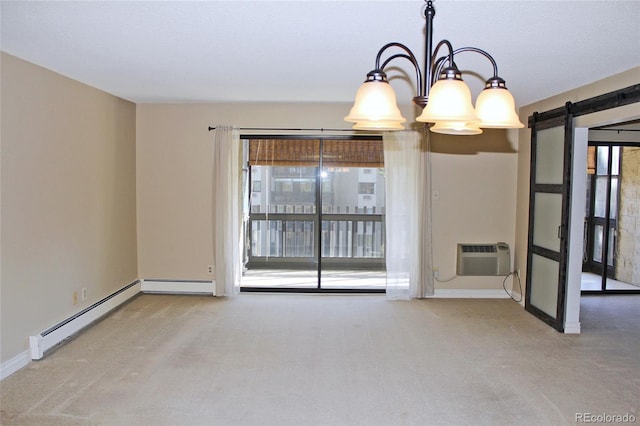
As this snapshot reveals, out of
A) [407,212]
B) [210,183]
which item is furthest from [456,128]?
[210,183]

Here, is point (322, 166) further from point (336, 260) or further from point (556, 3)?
point (556, 3)

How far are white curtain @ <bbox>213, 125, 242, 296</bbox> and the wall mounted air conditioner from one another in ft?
9.26

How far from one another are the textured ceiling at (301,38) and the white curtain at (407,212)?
51.4 inches

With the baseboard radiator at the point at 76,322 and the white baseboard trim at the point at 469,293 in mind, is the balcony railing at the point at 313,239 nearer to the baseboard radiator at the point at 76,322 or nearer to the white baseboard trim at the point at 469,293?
the white baseboard trim at the point at 469,293

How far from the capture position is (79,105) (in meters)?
4.35

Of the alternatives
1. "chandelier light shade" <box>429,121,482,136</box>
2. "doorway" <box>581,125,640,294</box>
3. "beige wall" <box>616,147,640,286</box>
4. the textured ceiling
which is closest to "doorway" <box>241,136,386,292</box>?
the textured ceiling

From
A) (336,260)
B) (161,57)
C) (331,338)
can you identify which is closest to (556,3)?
(161,57)

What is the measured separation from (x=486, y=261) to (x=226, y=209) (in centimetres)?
329

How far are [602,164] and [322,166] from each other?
387cm

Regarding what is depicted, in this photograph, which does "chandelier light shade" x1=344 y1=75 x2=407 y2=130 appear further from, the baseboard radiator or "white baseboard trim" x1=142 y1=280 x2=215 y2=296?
"white baseboard trim" x1=142 y1=280 x2=215 y2=296

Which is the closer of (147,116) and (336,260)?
(147,116)

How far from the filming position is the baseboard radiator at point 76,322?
12.1 feet

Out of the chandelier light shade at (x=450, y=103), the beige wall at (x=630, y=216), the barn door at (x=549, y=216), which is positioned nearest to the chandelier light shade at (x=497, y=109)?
the chandelier light shade at (x=450, y=103)

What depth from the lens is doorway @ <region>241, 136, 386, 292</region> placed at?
6.46 meters
